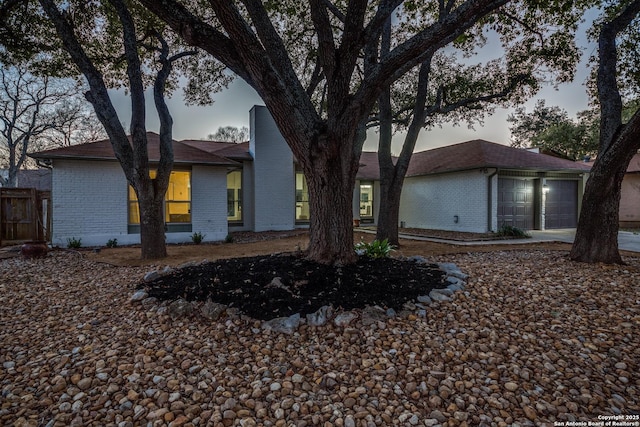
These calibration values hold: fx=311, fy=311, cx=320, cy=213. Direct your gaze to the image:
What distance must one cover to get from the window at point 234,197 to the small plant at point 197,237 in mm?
2805

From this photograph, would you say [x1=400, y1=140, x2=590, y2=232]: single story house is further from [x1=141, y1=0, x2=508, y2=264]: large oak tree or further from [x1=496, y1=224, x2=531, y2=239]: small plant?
[x1=141, y1=0, x2=508, y2=264]: large oak tree

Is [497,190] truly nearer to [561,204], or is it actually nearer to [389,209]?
[561,204]

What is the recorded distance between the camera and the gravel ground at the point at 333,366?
1.92 m

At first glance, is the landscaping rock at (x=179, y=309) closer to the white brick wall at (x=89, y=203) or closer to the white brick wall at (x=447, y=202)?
the white brick wall at (x=89, y=203)

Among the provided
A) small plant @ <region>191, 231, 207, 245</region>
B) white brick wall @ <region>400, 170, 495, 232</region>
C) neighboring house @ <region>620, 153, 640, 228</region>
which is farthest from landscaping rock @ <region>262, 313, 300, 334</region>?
neighboring house @ <region>620, 153, 640, 228</region>

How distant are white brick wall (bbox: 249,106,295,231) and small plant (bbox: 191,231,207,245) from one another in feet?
9.17

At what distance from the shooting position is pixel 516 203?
12062 millimetres

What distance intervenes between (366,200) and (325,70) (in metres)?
11.9

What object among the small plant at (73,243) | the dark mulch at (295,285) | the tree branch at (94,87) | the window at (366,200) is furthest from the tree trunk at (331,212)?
the window at (366,200)

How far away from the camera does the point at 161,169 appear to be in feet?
22.7

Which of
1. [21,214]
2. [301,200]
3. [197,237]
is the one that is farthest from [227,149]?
[21,214]

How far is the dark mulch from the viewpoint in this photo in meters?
3.19

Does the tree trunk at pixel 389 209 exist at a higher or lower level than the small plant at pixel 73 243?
higher

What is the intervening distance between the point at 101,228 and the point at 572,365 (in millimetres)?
10598
